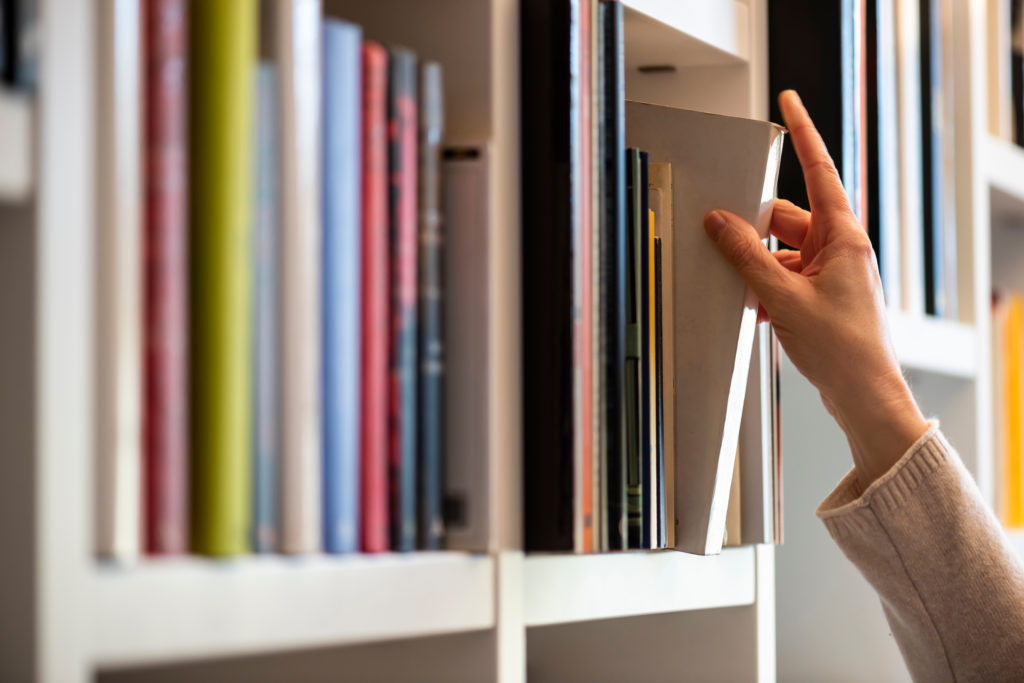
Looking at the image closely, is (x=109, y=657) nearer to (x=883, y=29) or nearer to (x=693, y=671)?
(x=693, y=671)

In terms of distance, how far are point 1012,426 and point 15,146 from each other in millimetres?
1738

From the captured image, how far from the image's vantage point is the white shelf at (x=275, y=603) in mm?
491

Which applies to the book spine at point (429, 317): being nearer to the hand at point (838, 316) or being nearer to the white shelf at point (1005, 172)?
the hand at point (838, 316)

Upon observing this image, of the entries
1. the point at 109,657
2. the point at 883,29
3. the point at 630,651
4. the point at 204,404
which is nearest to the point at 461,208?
the point at 204,404

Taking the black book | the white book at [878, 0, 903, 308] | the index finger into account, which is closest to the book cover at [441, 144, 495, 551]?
the index finger

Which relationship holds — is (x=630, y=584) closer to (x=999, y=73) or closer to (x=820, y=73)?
(x=820, y=73)

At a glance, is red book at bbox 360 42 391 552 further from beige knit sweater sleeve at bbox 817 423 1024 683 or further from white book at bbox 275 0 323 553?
beige knit sweater sleeve at bbox 817 423 1024 683

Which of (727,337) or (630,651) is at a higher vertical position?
(727,337)

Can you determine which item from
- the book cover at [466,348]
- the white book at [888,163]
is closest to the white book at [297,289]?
the book cover at [466,348]

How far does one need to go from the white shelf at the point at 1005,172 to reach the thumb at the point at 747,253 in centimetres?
83

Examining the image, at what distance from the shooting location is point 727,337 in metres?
0.86

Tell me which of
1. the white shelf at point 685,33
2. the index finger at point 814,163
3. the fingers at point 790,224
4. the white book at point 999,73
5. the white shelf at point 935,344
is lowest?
the white shelf at point 935,344

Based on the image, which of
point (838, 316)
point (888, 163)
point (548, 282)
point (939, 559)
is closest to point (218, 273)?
point (548, 282)

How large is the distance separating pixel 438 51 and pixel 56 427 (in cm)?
38
